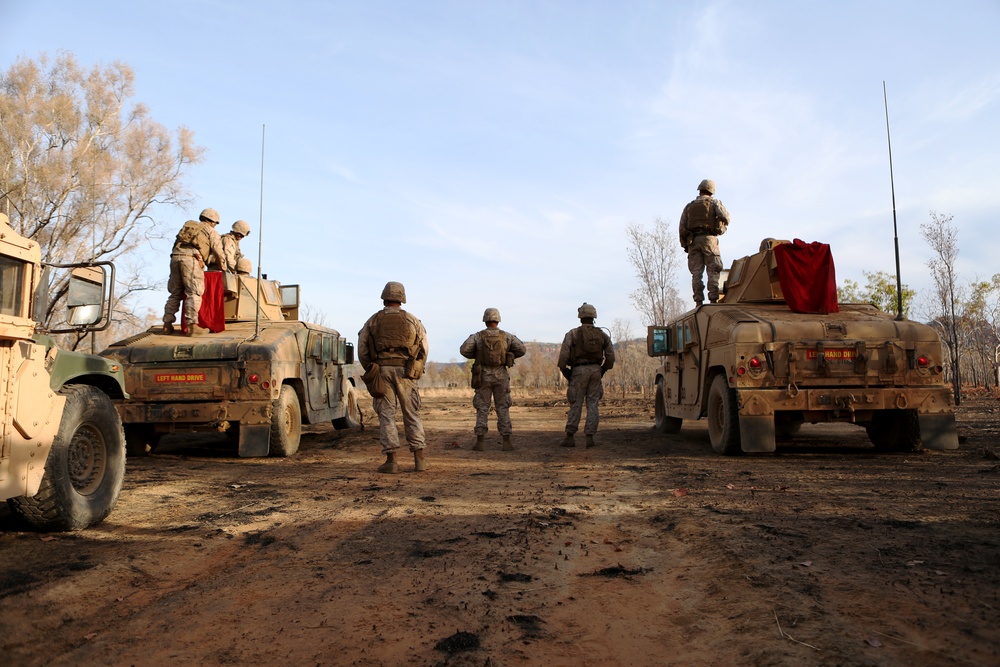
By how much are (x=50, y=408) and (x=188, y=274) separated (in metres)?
5.50

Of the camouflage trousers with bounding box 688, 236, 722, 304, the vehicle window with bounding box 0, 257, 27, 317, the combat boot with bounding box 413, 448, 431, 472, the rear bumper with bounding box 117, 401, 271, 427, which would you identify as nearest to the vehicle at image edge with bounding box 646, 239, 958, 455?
the camouflage trousers with bounding box 688, 236, 722, 304

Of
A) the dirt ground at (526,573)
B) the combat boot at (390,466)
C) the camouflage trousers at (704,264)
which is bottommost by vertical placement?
the dirt ground at (526,573)

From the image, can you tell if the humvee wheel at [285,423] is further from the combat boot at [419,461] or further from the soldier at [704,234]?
the soldier at [704,234]

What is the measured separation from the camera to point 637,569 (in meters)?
3.96

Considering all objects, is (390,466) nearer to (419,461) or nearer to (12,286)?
(419,461)

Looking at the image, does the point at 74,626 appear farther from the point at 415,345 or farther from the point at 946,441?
the point at 946,441

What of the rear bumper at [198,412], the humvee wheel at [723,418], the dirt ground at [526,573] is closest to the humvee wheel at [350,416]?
the rear bumper at [198,412]

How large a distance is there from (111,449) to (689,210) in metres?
9.35

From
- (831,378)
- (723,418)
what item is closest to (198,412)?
(723,418)

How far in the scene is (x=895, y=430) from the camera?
28.5 feet

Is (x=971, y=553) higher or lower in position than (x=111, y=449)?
lower

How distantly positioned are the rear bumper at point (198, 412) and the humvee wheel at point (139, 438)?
0.73m

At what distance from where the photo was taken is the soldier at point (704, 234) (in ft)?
38.1

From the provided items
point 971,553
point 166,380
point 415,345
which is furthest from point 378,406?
point 971,553
